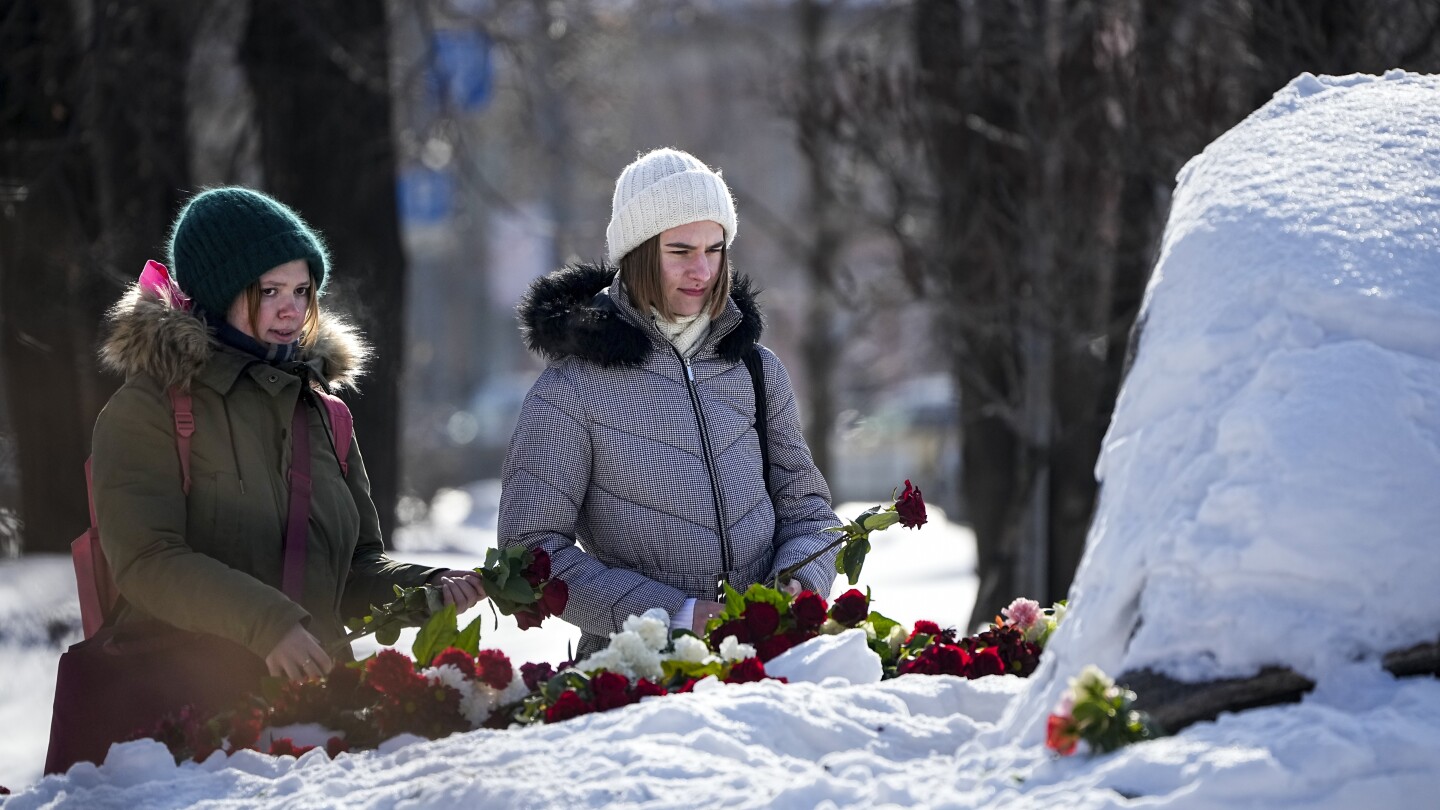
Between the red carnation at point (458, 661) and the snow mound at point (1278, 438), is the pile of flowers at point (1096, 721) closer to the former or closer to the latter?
the snow mound at point (1278, 438)

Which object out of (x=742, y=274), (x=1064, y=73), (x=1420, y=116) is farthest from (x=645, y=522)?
(x=1064, y=73)

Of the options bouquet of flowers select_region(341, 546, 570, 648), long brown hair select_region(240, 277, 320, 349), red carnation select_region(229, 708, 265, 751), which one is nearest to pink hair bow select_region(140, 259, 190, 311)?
long brown hair select_region(240, 277, 320, 349)

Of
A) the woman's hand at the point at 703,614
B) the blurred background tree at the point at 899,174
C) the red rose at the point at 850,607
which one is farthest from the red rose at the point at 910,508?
the blurred background tree at the point at 899,174

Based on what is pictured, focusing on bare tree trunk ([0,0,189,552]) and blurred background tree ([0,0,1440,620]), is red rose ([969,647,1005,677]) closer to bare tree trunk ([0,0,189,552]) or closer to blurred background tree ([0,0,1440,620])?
blurred background tree ([0,0,1440,620])

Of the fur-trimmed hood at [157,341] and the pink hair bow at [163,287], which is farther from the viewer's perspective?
the pink hair bow at [163,287]

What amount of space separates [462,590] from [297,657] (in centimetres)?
35

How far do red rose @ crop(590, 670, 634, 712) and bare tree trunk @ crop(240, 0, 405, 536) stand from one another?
516 cm

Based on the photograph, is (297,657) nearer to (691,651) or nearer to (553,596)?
(553,596)

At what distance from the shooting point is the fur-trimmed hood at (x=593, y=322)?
3.46 m

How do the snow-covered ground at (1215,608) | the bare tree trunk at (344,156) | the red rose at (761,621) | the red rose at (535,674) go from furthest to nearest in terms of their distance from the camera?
1. the bare tree trunk at (344,156)
2. the red rose at (761,621)
3. the red rose at (535,674)
4. the snow-covered ground at (1215,608)

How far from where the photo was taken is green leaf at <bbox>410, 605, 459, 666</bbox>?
3.02 m

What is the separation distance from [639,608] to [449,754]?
2.60 ft

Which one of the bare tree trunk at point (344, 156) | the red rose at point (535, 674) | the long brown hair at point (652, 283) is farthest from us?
the bare tree trunk at point (344, 156)

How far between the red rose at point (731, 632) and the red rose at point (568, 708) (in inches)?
15.7
